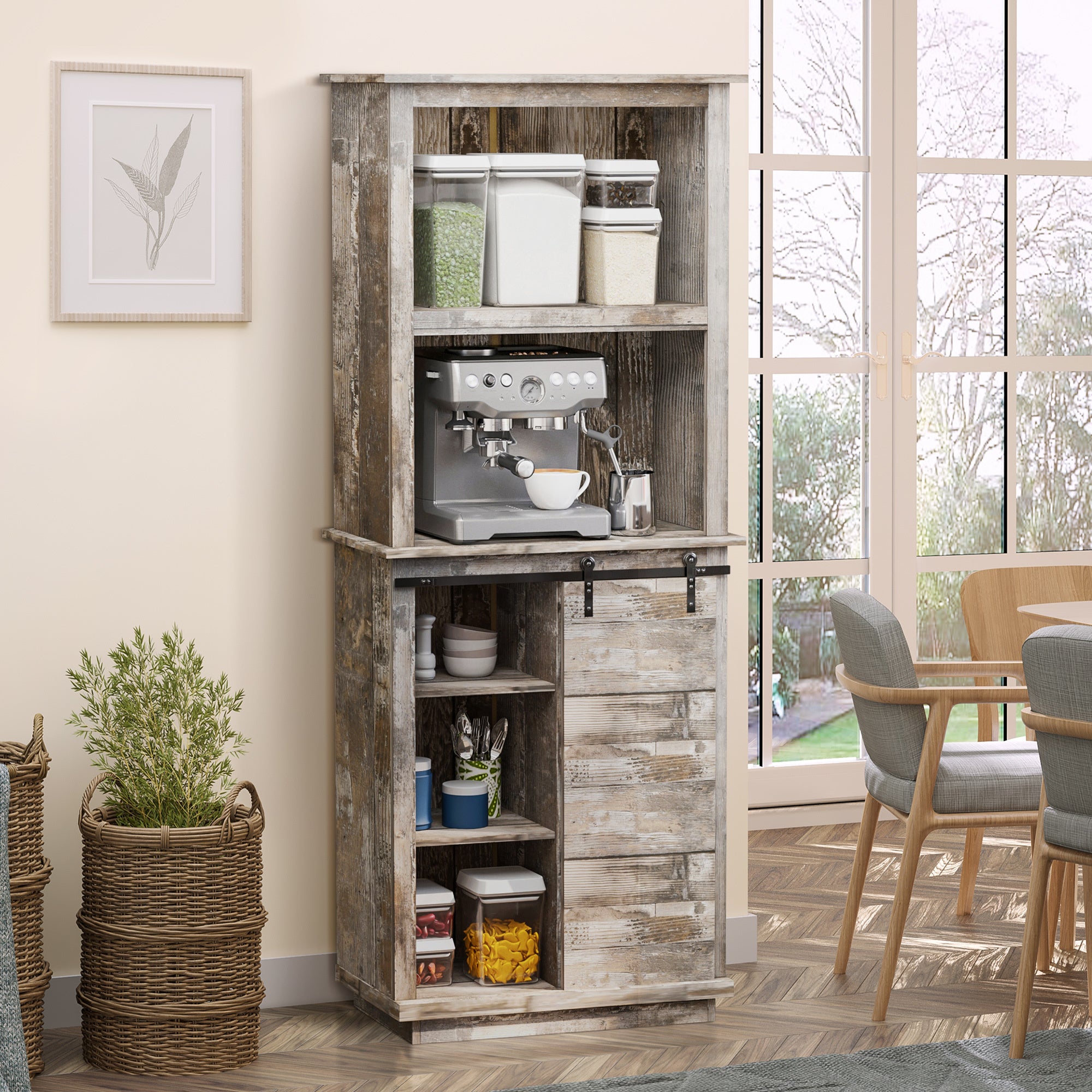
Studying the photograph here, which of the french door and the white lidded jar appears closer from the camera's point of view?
the white lidded jar

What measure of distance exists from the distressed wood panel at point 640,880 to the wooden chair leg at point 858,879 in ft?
1.48

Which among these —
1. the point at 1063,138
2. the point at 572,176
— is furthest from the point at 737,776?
the point at 1063,138

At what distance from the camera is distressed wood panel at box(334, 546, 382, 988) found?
3.70 metres

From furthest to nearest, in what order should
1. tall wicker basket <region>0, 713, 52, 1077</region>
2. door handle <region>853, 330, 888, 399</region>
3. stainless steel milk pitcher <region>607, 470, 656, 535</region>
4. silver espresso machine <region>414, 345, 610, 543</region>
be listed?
door handle <region>853, 330, 888, 399</region>
stainless steel milk pitcher <region>607, 470, 656, 535</region>
silver espresso machine <region>414, 345, 610, 543</region>
tall wicker basket <region>0, 713, 52, 1077</region>

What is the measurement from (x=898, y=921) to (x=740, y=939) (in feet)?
1.77

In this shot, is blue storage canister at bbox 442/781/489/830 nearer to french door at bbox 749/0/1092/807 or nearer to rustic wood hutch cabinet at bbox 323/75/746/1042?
rustic wood hutch cabinet at bbox 323/75/746/1042

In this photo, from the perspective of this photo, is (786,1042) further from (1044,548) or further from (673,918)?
(1044,548)

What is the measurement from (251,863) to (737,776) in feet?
4.22

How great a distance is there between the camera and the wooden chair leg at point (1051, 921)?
4.13 m

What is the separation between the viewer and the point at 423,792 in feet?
12.2

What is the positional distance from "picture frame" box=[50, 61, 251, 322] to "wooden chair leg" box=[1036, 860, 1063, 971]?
2404mm

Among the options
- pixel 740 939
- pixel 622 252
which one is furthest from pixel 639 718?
pixel 622 252

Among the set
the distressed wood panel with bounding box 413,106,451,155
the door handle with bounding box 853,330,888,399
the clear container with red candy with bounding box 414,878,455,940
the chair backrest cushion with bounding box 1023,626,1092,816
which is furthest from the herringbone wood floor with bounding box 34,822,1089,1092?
the distressed wood panel with bounding box 413,106,451,155

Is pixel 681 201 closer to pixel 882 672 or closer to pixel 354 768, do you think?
pixel 882 672
